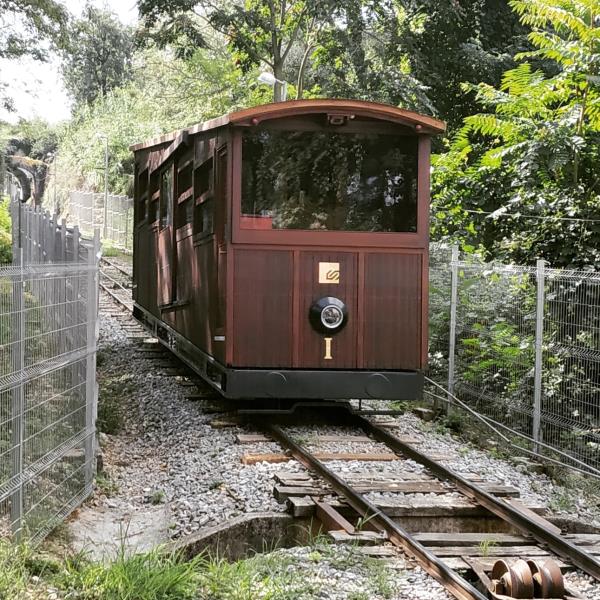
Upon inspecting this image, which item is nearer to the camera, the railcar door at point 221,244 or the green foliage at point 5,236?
the railcar door at point 221,244

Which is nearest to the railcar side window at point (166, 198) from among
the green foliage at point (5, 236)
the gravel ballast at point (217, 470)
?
the gravel ballast at point (217, 470)

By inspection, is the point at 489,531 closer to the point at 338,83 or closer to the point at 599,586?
→ the point at 599,586

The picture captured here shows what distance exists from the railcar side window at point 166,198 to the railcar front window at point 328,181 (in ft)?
9.99

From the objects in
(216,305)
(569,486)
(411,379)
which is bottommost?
(569,486)

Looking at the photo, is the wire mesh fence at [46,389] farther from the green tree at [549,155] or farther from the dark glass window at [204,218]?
the green tree at [549,155]

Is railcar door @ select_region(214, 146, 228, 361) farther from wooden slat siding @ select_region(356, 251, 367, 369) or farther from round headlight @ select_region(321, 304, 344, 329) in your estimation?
wooden slat siding @ select_region(356, 251, 367, 369)

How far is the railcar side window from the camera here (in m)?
12.3

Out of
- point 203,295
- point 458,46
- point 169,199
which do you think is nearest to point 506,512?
point 203,295

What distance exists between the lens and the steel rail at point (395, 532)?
505cm

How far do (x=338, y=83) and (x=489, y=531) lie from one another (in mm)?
16177

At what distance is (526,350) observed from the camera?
999cm

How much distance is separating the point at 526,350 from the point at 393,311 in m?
1.51

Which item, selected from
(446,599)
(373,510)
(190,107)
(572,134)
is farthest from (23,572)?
(190,107)

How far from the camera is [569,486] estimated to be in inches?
326
